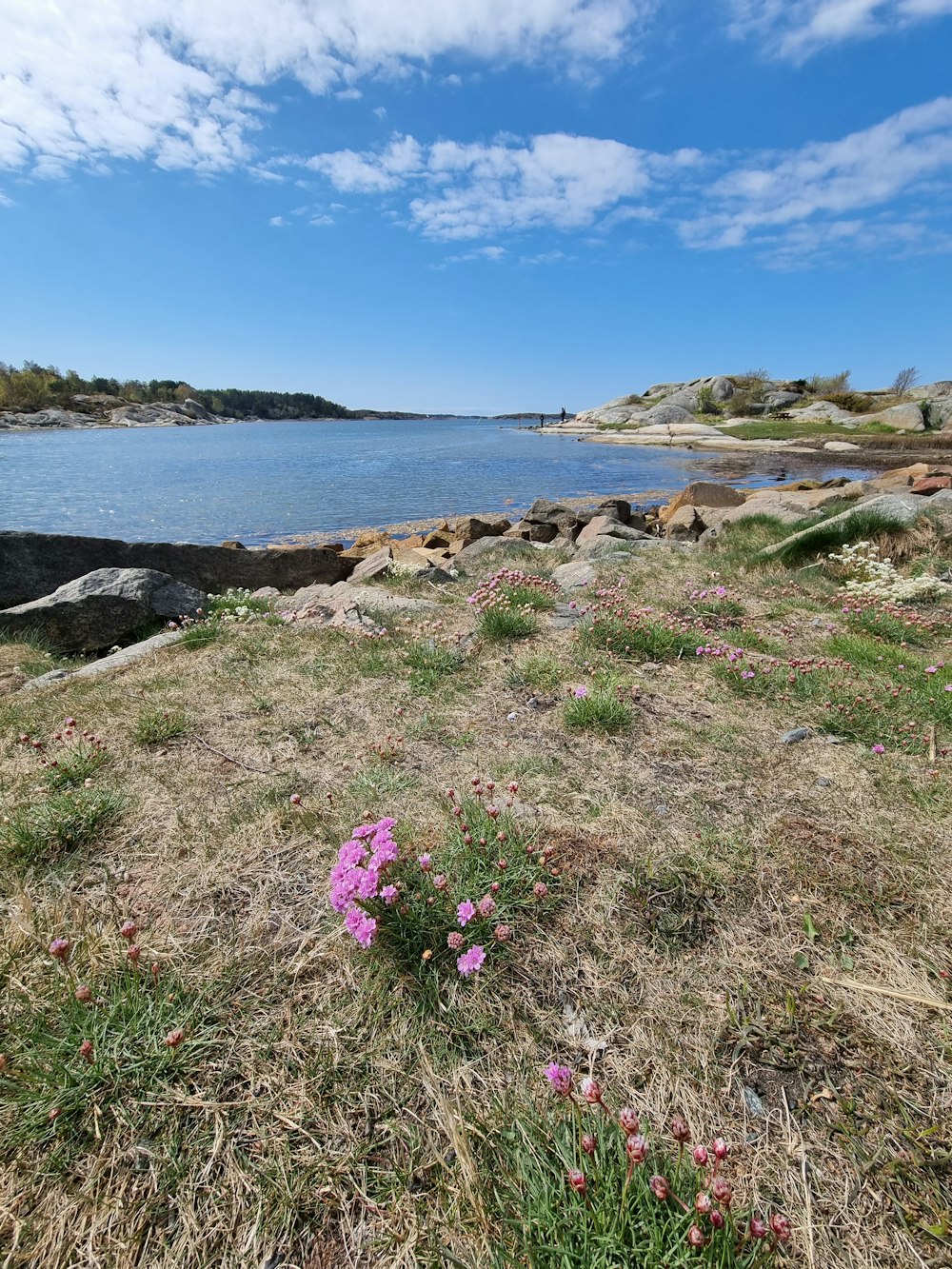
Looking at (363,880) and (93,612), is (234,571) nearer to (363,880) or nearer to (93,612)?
(93,612)

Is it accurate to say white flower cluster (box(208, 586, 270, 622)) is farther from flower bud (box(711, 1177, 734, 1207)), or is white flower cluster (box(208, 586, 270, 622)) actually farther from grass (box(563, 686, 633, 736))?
flower bud (box(711, 1177, 734, 1207))

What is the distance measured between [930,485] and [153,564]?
59.8 feet

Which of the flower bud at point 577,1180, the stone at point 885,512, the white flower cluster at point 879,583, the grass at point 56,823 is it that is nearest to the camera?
the flower bud at point 577,1180

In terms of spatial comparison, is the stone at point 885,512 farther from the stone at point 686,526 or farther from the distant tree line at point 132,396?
the distant tree line at point 132,396

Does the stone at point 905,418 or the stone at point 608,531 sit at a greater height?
the stone at point 905,418

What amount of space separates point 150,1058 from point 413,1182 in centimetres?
90

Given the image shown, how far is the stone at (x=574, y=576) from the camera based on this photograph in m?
7.21

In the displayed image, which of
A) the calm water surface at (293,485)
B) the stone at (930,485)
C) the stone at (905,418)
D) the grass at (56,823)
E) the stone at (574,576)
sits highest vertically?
the stone at (905,418)

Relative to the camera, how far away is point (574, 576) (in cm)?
756

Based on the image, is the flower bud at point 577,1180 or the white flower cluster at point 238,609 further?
the white flower cluster at point 238,609

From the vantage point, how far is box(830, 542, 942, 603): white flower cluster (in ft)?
18.9

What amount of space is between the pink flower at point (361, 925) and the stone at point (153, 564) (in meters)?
8.26

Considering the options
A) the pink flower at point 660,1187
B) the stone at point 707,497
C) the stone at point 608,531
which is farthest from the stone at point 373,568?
the stone at point 707,497

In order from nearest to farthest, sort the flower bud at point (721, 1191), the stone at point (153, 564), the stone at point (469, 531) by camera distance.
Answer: the flower bud at point (721, 1191) < the stone at point (153, 564) < the stone at point (469, 531)
